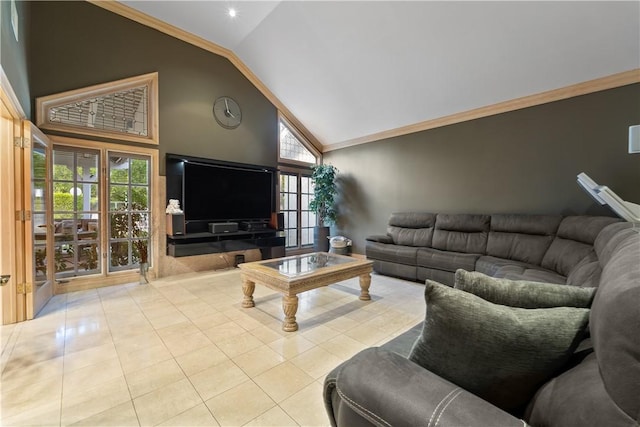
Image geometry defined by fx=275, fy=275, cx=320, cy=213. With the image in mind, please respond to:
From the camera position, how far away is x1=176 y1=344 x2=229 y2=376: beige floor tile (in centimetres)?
195

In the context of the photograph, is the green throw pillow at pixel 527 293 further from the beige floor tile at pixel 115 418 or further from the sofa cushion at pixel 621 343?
the beige floor tile at pixel 115 418

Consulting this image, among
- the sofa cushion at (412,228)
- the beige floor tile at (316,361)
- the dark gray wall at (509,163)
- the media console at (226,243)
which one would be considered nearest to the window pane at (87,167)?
the media console at (226,243)

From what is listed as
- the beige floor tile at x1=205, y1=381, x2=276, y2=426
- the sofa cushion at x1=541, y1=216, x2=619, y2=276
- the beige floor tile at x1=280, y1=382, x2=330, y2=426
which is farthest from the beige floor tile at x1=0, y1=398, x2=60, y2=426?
the sofa cushion at x1=541, y1=216, x2=619, y2=276

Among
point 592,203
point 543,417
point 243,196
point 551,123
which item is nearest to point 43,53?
point 243,196

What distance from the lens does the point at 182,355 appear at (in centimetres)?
211

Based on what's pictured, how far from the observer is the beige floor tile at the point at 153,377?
1.74 m

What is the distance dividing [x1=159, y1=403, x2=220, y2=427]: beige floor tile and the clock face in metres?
4.44

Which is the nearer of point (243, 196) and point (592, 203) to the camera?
point (592, 203)

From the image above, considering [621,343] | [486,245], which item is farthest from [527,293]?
[486,245]

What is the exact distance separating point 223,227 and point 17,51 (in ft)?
9.57

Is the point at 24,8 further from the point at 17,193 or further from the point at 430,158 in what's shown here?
the point at 430,158

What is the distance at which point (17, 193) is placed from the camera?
263 cm

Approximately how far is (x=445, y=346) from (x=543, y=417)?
0.27 metres

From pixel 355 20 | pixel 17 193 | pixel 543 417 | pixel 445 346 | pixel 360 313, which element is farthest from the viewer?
pixel 355 20
